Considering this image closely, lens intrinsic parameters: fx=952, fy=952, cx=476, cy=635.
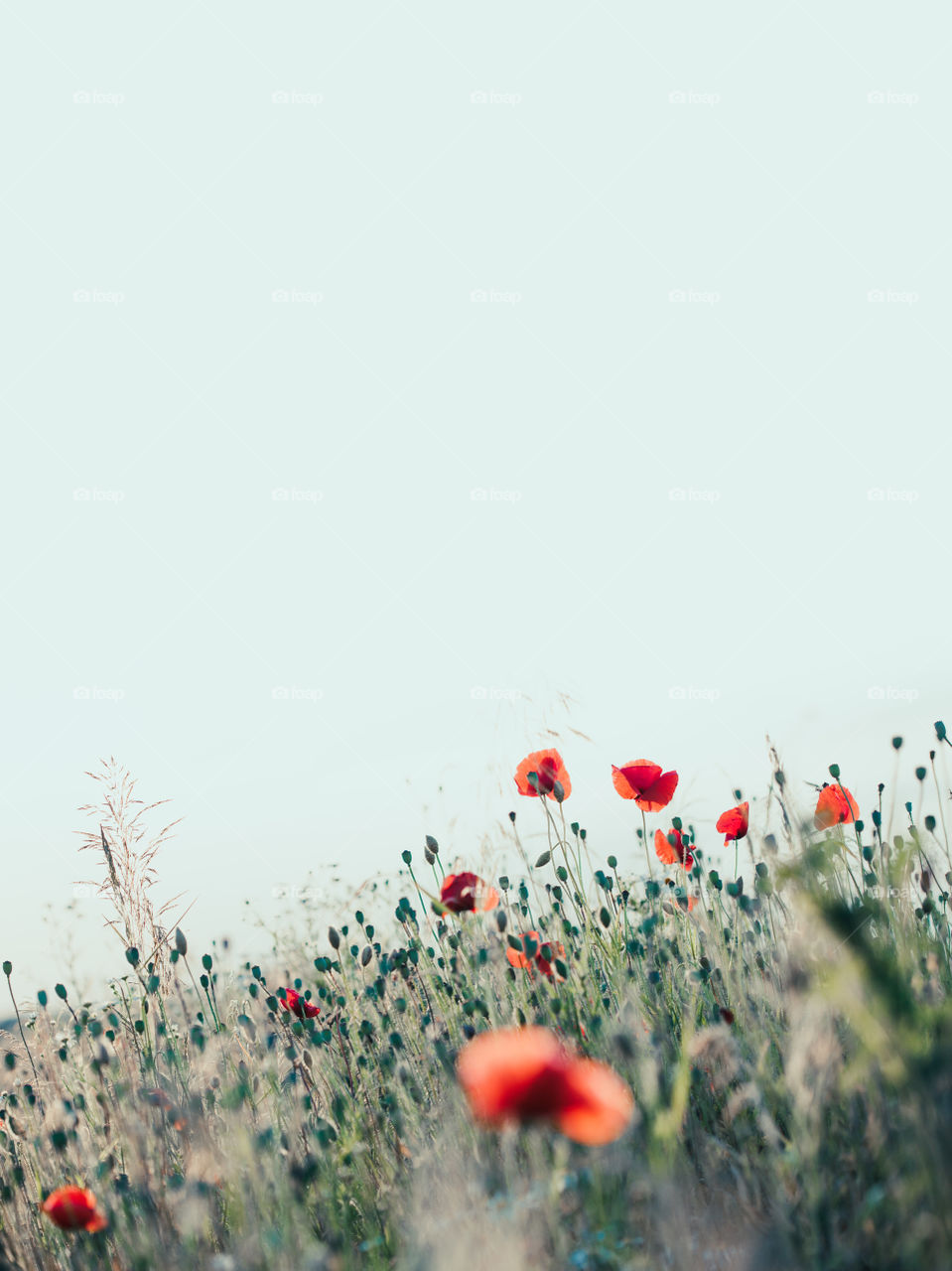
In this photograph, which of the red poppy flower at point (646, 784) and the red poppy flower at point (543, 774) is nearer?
the red poppy flower at point (543, 774)

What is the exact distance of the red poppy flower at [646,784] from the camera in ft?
9.91

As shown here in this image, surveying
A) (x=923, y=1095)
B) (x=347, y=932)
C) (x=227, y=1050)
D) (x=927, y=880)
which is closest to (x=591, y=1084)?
(x=923, y=1095)

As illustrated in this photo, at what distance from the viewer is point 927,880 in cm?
272

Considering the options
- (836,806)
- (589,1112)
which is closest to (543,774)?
(836,806)

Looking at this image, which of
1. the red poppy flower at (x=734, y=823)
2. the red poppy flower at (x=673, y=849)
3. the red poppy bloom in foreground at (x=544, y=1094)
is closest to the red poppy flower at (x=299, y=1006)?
the red poppy flower at (x=673, y=849)

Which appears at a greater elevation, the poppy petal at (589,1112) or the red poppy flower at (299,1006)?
the poppy petal at (589,1112)

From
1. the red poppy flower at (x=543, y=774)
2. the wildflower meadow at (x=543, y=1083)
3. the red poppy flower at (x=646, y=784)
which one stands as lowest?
the wildflower meadow at (x=543, y=1083)

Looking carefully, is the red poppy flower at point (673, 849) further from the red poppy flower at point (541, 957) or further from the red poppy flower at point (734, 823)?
the red poppy flower at point (541, 957)

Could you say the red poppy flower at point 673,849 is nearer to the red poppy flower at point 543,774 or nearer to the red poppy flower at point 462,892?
the red poppy flower at point 543,774

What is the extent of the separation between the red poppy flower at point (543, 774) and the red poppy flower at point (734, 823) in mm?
534

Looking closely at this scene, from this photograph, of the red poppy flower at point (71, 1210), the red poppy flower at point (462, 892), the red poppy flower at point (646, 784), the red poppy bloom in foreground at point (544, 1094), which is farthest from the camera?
the red poppy flower at point (646, 784)

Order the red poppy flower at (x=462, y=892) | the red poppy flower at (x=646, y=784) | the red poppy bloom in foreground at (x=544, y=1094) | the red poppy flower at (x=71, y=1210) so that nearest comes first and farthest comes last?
1. the red poppy bloom in foreground at (x=544, y=1094)
2. the red poppy flower at (x=71, y=1210)
3. the red poppy flower at (x=462, y=892)
4. the red poppy flower at (x=646, y=784)

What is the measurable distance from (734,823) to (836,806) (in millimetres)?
376

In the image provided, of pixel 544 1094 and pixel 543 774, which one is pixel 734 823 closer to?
pixel 543 774
